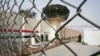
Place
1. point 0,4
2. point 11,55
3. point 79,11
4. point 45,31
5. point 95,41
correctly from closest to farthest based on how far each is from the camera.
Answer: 1. point 79,11
2. point 11,55
3. point 0,4
4. point 95,41
5. point 45,31

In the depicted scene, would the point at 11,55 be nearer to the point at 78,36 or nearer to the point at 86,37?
the point at 86,37

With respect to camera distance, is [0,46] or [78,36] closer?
[0,46]

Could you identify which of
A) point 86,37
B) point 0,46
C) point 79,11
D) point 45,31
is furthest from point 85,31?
point 79,11

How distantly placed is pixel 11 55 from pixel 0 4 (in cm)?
38

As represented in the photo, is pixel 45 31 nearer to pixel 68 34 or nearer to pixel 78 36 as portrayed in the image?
pixel 68 34

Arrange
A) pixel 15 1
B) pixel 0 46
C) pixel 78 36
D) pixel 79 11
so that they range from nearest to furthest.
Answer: pixel 79 11 → pixel 15 1 → pixel 0 46 → pixel 78 36

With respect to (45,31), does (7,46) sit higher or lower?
higher

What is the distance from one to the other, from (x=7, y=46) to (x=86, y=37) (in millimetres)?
6407

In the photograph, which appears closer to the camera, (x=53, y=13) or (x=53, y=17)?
(x=53, y=17)

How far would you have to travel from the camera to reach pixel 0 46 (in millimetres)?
1264

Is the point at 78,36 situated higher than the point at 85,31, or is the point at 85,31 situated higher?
the point at 85,31

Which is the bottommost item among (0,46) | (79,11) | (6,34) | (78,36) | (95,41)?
(78,36)

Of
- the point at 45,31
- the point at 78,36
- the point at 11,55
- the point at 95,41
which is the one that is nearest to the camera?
the point at 11,55

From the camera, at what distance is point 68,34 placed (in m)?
10.7
